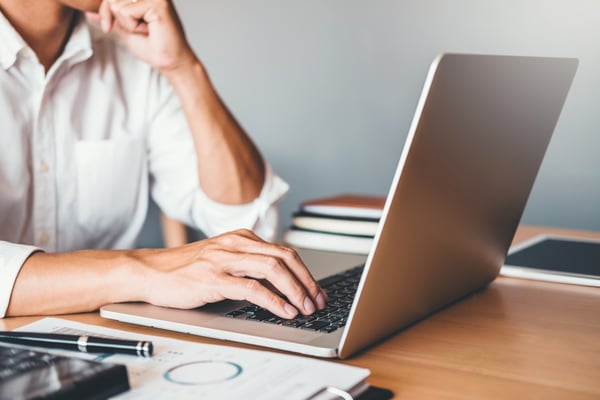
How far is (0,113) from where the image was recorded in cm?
134

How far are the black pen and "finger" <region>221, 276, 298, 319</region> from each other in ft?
0.51

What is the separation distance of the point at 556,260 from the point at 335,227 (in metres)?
0.38

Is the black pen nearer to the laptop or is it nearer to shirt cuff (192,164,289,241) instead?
the laptop

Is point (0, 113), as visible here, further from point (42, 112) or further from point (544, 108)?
point (544, 108)

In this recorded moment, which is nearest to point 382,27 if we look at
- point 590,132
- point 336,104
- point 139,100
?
point 336,104

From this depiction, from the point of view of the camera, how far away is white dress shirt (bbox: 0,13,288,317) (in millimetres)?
1381

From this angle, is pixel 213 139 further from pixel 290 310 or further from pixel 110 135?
pixel 290 310

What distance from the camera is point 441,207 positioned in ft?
2.43

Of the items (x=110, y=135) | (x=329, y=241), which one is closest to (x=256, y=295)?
(x=329, y=241)

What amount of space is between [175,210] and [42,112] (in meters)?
0.37

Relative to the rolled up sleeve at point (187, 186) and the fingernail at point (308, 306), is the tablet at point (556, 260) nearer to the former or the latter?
the fingernail at point (308, 306)

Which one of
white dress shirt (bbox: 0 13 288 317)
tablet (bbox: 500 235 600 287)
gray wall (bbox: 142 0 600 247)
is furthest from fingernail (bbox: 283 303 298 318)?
gray wall (bbox: 142 0 600 247)

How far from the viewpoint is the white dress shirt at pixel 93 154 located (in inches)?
54.4

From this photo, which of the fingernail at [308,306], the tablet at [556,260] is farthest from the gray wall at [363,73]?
the fingernail at [308,306]
